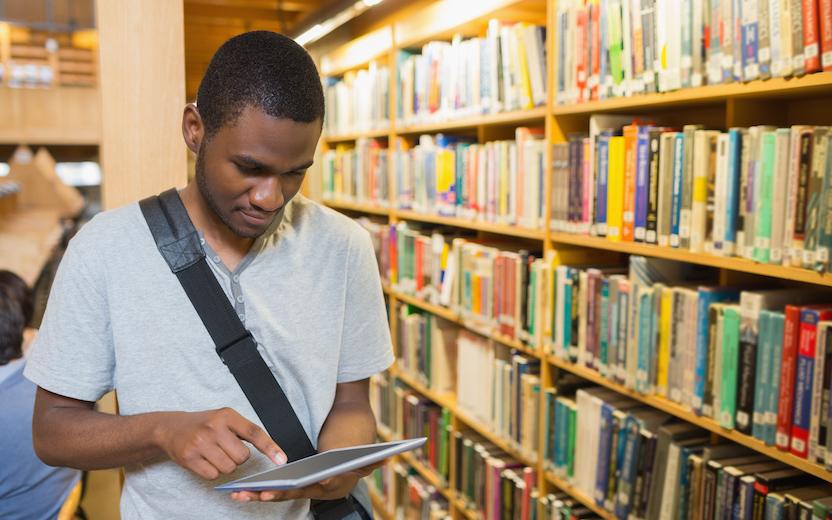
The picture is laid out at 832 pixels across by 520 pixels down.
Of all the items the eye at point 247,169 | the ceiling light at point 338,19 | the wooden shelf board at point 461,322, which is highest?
the ceiling light at point 338,19

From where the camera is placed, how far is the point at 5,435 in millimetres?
1812

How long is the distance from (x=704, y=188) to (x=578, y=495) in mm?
1064

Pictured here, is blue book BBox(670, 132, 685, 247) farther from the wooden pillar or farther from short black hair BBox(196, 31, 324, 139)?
the wooden pillar

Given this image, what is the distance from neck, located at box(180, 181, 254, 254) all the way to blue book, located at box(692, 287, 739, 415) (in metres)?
1.17

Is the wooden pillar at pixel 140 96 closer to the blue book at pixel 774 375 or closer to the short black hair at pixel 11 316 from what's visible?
the short black hair at pixel 11 316

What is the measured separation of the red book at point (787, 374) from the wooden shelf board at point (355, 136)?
244 centimetres

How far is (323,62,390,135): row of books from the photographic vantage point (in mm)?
3703

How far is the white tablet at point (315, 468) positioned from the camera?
847 mm

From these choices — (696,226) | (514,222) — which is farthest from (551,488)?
(696,226)

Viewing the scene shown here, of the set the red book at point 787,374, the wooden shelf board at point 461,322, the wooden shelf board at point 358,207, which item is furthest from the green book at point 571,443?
the wooden shelf board at point 358,207

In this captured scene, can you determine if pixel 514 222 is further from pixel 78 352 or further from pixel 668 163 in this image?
pixel 78 352

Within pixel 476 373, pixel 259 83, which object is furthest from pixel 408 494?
pixel 259 83

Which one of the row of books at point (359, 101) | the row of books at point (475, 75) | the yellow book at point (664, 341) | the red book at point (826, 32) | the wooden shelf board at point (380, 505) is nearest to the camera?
the red book at point (826, 32)

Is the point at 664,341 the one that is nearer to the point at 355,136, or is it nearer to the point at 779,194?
the point at 779,194
